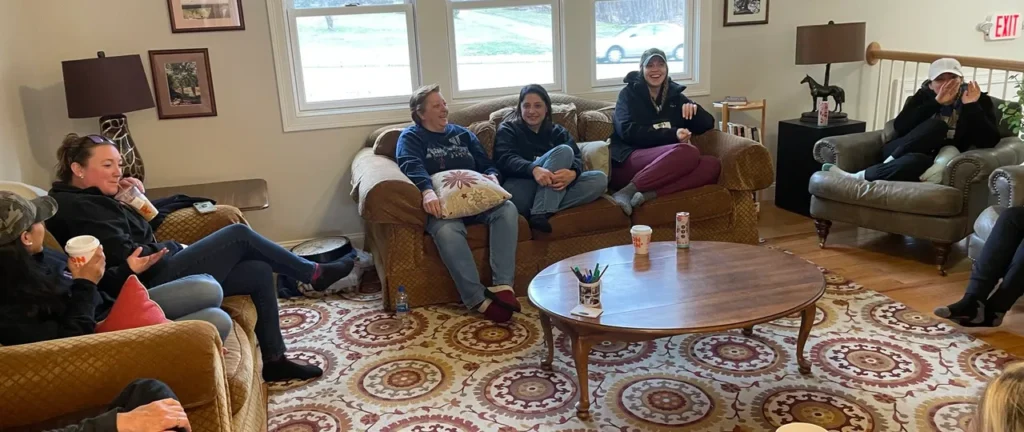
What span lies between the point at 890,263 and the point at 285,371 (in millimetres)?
2989

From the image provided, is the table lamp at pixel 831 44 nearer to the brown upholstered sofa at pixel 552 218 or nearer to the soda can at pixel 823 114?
the soda can at pixel 823 114

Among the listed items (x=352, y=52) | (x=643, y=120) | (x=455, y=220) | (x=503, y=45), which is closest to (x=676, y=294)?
(x=455, y=220)

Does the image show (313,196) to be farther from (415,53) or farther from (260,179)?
(415,53)

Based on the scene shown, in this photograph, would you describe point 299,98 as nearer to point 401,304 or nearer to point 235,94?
point 235,94

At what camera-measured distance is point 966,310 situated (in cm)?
296

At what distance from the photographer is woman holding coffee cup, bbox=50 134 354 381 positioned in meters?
2.37

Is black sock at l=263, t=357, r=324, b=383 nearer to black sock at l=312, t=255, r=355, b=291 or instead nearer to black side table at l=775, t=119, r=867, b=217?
black sock at l=312, t=255, r=355, b=291

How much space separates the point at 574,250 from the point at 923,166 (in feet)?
6.07

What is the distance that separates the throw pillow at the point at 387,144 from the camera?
3.89 metres

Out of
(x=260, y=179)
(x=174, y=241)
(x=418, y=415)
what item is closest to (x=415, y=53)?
(x=260, y=179)

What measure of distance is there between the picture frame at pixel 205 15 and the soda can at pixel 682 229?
2.50 meters

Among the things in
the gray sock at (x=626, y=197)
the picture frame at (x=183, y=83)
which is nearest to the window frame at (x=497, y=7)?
the gray sock at (x=626, y=197)

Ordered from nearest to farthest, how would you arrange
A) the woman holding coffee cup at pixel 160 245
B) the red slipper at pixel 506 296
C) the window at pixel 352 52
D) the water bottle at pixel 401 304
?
the woman holding coffee cup at pixel 160 245 → the red slipper at pixel 506 296 → the water bottle at pixel 401 304 → the window at pixel 352 52

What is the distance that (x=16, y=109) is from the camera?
353 centimetres
